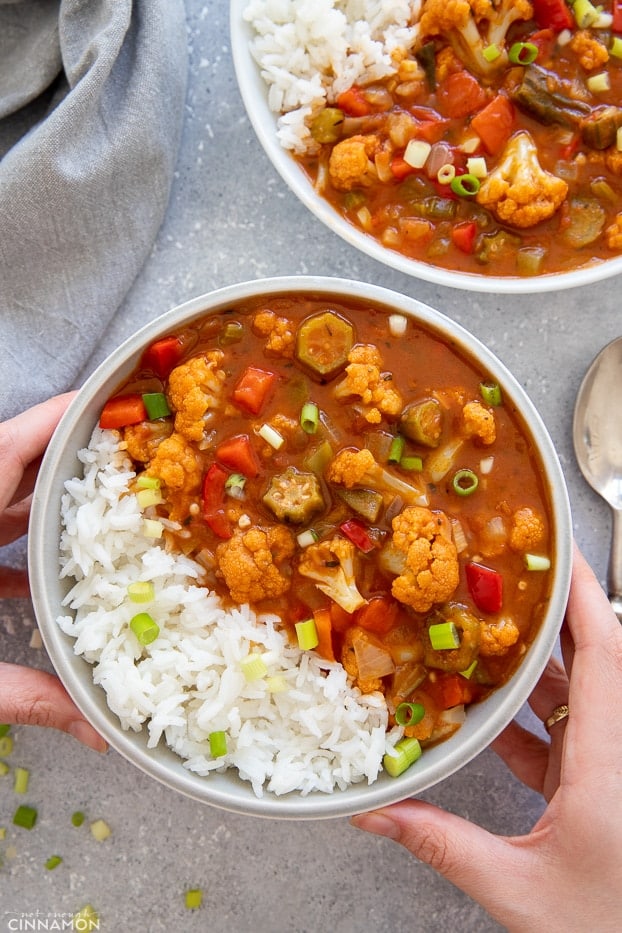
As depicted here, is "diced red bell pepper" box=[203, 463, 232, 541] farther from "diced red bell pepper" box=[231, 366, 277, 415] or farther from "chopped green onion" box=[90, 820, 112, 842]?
"chopped green onion" box=[90, 820, 112, 842]

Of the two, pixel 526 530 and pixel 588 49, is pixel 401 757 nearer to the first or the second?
pixel 526 530

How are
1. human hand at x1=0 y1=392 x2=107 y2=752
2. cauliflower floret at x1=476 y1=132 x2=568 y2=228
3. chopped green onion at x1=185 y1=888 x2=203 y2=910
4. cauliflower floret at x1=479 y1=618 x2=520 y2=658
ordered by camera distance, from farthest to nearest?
1. chopped green onion at x1=185 y1=888 x2=203 y2=910
2. cauliflower floret at x1=476 y1=132 x2=568 y2=228
3. human hand at x1=0 y1=392 x2=107 y2=752
4. cauliflower floret at x1=479 y1=618 x2=520 y2=658

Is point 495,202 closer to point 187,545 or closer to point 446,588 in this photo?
point 446,588

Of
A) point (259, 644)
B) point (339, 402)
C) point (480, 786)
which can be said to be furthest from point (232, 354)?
point (480, 786)

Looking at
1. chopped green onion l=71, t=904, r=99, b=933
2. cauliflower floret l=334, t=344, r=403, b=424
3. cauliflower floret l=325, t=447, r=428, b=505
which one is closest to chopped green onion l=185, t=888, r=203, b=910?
chopped green onion l=71, t=904, r=99, b=933

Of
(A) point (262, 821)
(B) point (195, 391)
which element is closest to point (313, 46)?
(B) point (195, 391)

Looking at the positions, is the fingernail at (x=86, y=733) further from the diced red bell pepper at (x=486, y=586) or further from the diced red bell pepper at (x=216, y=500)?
the diced red bell pepper at (x=486, y=586)

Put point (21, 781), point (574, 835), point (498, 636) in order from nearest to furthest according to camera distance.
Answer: point (574, 835) < point (498, 636) < point (21, 781)
